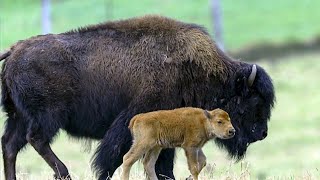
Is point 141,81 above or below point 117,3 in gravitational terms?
above

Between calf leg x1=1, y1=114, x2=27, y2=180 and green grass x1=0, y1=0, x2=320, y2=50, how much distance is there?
79.5 ft

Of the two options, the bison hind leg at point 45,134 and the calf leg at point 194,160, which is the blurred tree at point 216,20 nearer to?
the bison hind leg at point 45,134

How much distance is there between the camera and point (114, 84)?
34.1 ft

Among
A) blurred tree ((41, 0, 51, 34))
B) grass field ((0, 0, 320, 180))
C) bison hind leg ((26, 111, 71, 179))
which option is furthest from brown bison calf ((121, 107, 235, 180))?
blurred tree ((41, 0, 51, 34))

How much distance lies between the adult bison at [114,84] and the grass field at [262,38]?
18.4ft

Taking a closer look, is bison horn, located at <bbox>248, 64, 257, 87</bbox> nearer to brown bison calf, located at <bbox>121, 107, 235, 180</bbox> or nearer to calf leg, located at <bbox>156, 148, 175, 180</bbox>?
calf leg, located at <bbox>156, 148, 175, 180</bbox>

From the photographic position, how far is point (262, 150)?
71.2 ft

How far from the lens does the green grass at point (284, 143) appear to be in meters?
17.6

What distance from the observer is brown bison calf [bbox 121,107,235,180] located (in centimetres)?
913

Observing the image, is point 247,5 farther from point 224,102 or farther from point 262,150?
point 224,102

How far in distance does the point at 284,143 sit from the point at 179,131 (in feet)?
43.9

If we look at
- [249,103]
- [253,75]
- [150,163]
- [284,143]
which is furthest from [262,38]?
[150,163]

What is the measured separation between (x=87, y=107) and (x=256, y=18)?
3144 cm

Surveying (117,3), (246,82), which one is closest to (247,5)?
(117,3)
